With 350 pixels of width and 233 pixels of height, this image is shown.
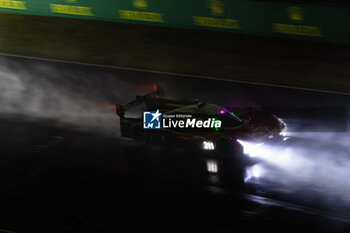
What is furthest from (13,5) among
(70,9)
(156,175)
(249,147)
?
(249,147)

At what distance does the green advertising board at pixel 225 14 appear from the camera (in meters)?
17.2

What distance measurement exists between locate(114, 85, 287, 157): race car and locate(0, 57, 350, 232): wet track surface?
29cm

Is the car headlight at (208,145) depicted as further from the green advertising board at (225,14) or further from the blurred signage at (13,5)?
the blurred signage at (13,5)

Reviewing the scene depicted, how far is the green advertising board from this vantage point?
56.6 ft

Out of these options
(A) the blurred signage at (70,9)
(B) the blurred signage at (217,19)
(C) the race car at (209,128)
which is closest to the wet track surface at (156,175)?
(C) the race car at (209,128)

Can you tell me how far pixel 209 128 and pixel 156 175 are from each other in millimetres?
1453

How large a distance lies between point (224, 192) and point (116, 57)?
9.57m

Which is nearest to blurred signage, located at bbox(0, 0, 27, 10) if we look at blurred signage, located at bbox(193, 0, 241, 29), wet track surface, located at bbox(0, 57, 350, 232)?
blurred signage, located at bbox(193, 0, 241, 29)

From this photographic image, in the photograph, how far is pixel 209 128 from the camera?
9.70m

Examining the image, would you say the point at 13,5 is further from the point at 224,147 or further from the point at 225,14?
the point at 224,147

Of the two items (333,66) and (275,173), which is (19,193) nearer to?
(275,173)

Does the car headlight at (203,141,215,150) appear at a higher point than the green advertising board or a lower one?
lower

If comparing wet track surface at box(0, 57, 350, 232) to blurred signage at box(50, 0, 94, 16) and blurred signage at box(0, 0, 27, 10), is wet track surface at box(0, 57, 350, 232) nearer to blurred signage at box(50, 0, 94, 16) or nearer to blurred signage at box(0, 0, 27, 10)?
blurred signage at box(50, 0, 94, 16)

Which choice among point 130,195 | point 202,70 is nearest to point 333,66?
point 202,70
